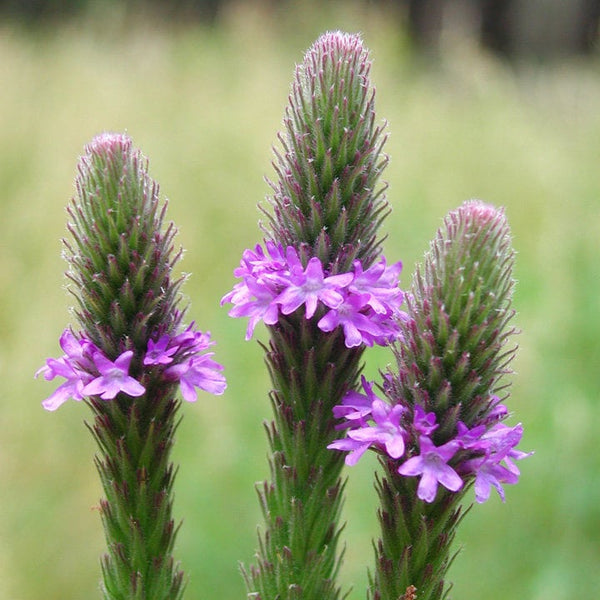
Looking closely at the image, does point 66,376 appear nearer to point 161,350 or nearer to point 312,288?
point 161,350

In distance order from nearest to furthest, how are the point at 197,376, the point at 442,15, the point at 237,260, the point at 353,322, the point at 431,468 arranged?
1. the point at 431,468
2. the point at 353,322
3. the point at 197,376
4. the point at 237,260
5. the point at 442,15

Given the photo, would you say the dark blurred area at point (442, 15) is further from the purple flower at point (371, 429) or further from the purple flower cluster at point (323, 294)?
the purple flower at point (371, 429)

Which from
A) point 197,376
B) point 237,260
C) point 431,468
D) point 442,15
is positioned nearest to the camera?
point 431,468

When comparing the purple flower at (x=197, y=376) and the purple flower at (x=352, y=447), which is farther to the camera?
the purple flower at (x=197, y=376)

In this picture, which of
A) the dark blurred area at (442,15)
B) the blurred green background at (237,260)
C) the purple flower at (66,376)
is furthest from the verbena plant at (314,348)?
the dark blurred area at (442,15)

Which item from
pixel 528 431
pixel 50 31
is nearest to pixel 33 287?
pixel 528 431

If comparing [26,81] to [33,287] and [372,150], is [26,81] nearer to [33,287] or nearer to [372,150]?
[33,287]

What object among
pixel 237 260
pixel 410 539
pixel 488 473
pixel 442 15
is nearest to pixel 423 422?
pixel 488 473
